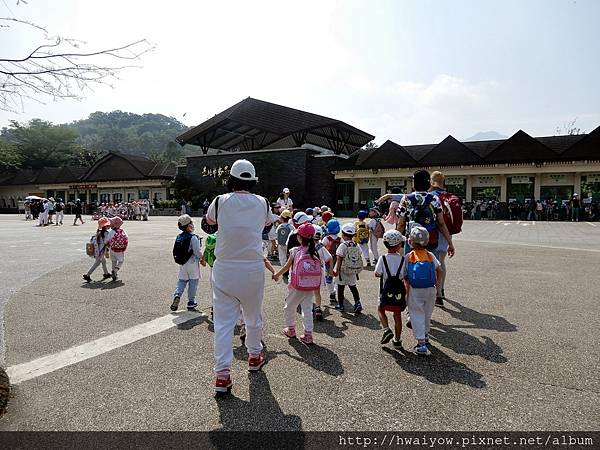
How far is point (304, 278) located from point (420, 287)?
1.24 metres

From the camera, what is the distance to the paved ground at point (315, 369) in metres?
3.11

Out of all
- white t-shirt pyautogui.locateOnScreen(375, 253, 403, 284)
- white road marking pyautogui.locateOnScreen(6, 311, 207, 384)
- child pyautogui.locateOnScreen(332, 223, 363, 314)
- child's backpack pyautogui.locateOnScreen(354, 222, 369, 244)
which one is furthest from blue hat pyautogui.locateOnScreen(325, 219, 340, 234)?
white road marking pyautogui.locateOnScreen(6, 311, 207, 384)

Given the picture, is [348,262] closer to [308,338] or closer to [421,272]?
[308,338]

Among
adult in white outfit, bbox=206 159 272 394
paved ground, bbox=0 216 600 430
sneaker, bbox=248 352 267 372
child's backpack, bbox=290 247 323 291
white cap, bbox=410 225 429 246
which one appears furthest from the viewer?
child's backpack, bbox=290 247 323 291

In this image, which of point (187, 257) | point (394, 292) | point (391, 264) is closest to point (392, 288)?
point (394, 292)

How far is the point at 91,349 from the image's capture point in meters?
4.58

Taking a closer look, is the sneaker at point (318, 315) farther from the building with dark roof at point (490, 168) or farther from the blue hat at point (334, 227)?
the building with dark roof at point (490, 168)

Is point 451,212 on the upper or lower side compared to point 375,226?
upper

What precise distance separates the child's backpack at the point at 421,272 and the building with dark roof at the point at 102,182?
48107 millimetres

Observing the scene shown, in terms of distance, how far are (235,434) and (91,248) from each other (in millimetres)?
6680

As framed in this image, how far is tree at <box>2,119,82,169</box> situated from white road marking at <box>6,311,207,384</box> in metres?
76.5

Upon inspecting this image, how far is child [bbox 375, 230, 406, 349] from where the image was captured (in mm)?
4383

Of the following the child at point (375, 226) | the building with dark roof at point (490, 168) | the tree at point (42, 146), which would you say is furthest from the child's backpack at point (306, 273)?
the tree at point (42, 146)

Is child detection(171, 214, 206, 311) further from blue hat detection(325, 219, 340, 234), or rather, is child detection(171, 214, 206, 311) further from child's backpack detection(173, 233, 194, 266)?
blue hat detection(325, 219, 340, 234)
